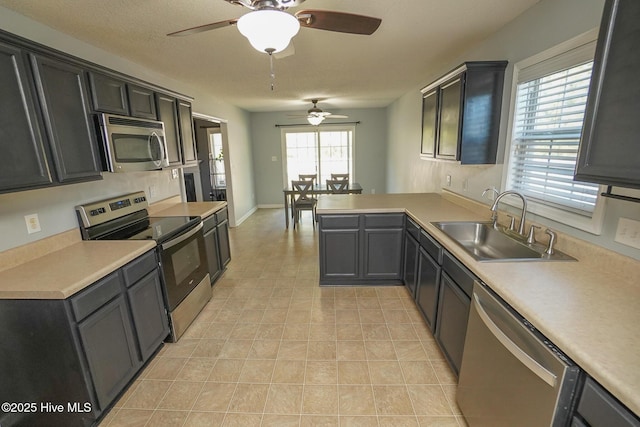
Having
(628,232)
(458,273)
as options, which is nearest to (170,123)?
(458,273)

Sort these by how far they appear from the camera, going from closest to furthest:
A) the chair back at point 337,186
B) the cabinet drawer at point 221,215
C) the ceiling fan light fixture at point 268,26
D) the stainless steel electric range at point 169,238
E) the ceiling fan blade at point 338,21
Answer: the ceiling fan light fixture at point 268,26, the ceiling fan blade at point 338,21, the stainless steel electric range at point 169,238, the cabinet drawer at point 221,215, the chair back at point 337,186

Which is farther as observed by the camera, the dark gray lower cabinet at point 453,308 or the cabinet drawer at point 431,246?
the cabinet drawer at point 431,246

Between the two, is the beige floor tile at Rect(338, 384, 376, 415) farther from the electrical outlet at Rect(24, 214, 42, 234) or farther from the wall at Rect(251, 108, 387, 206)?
the wall at Rect(251, 108, 387, 206)

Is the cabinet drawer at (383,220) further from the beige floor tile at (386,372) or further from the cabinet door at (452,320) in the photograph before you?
the beige floor tile at (386,372)

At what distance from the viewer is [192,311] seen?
2465mm

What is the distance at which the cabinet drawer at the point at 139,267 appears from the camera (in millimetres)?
1749

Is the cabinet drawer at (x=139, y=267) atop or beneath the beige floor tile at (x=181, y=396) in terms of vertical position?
atop

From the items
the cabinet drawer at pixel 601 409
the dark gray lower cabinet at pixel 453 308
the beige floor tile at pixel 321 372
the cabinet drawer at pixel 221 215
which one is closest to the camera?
the cabinet drawer at pixel 601 409

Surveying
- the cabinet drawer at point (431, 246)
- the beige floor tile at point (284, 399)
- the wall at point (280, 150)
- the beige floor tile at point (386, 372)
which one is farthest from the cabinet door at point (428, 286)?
the wall at point (280, 150)

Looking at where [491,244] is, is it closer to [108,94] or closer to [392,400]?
[392,400]

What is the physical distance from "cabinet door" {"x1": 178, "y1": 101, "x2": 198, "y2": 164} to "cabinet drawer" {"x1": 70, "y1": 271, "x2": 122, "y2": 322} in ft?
5.37

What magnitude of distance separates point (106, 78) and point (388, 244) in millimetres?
2664

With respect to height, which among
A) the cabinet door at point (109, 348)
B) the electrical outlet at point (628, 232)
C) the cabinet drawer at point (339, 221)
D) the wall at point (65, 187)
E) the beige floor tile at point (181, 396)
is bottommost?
the beige floor tile at point (181, 396)

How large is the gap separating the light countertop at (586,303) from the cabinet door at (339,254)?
114cm
